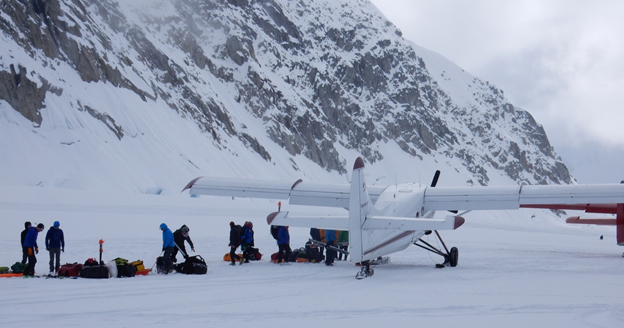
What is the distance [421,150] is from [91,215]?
325 ft

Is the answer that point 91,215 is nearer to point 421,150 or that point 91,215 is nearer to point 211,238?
point 211,238

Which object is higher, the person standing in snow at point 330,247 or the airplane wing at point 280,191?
the airplane wing at point 280,191

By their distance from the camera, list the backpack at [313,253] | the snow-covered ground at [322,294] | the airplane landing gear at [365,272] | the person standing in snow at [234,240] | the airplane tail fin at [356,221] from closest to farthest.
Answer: the snow-covered ground at [322,294]
the airplane tail fin at [356,221]
the airplane landing gear at [365,272]
the person standing in snow at [234,240]
the backpack at [313,253]

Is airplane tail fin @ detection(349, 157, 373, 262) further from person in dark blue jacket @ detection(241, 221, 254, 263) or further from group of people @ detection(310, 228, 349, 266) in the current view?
person in dark blue jacket @ detection(241, 221, 254, 263)

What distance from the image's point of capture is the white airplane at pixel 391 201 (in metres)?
13.3

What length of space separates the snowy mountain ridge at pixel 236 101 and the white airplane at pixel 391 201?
29.9 m

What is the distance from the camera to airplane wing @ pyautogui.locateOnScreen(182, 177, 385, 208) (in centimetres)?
1784

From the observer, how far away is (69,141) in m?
48.2

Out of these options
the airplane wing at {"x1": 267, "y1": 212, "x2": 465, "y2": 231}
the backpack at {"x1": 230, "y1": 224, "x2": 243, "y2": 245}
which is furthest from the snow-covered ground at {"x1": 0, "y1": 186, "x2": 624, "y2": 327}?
the airplane wing at {"x1": 267, "y1": 212, "x2": 465, "y2": 231}

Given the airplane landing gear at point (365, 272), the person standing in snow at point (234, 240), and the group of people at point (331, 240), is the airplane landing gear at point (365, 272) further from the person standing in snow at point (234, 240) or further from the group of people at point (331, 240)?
the person standing in snow at point (234, 240)

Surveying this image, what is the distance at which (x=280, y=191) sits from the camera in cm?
1792

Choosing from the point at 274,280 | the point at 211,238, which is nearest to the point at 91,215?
the point at 211,238

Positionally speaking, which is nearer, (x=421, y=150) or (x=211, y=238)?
(x=211, y=238)

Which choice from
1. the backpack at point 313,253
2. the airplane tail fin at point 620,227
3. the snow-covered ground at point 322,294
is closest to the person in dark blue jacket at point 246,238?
the snow-covered ground at point 322,294
